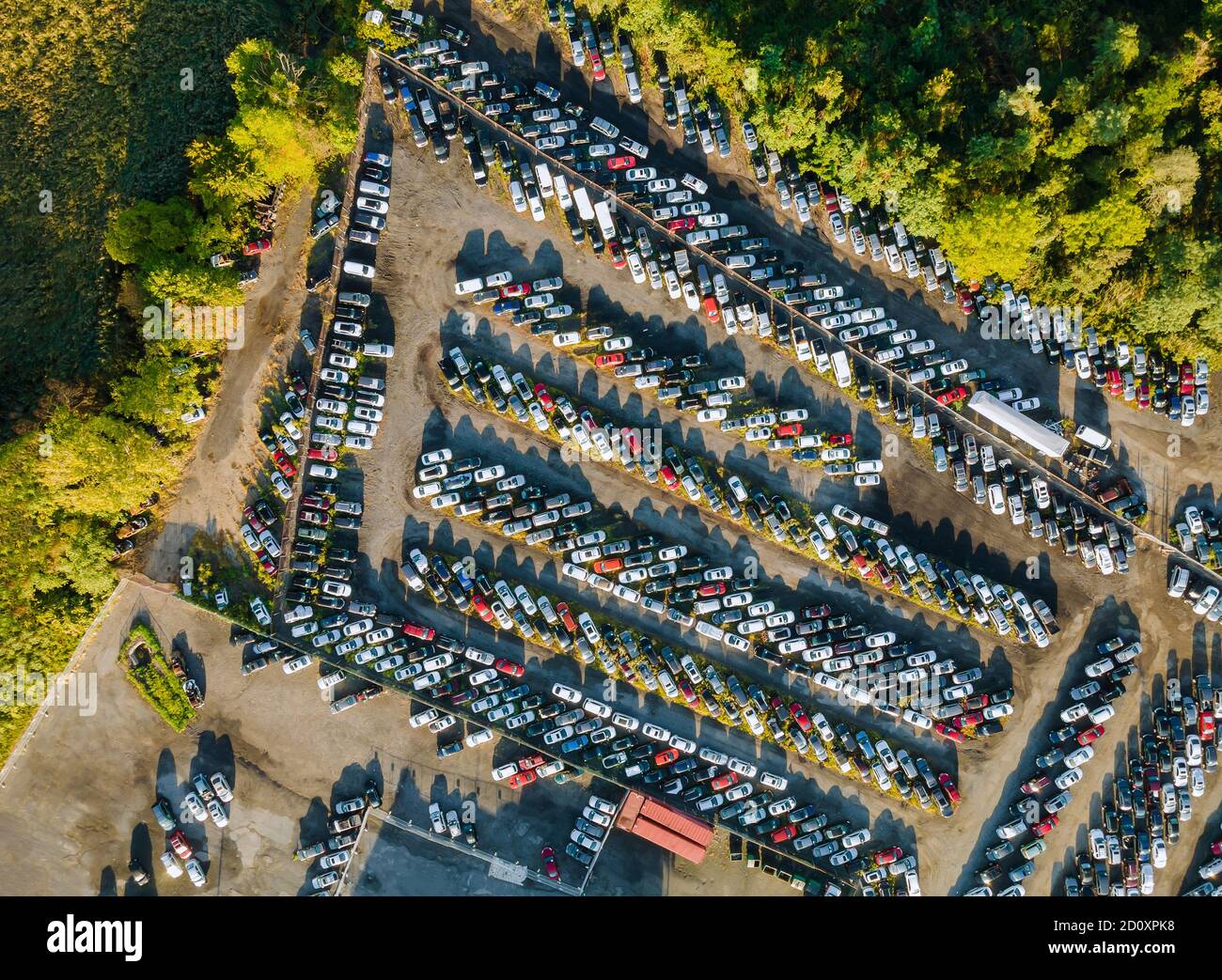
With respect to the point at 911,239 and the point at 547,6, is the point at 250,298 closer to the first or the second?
the point at 547,6

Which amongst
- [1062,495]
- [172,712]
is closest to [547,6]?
[1062,495]

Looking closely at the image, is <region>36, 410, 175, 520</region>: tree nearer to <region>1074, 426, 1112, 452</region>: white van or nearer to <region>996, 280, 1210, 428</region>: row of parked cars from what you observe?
<region>996, 280, 1210, 428</region>: row of parked cars

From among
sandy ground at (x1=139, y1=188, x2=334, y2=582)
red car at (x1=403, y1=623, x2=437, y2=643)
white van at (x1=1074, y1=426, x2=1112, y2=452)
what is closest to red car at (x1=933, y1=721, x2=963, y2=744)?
white van at (x1=1074, y1=426, x2=1112, y2=452)

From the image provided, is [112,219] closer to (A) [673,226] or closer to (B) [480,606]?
(B) [480,606]

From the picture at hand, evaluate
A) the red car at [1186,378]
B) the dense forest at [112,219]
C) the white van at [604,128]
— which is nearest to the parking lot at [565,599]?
the white van at [604,128]

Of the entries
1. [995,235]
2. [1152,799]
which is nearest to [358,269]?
[995,235]

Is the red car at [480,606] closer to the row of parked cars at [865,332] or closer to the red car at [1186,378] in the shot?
the row of parked cars at [865,332]
